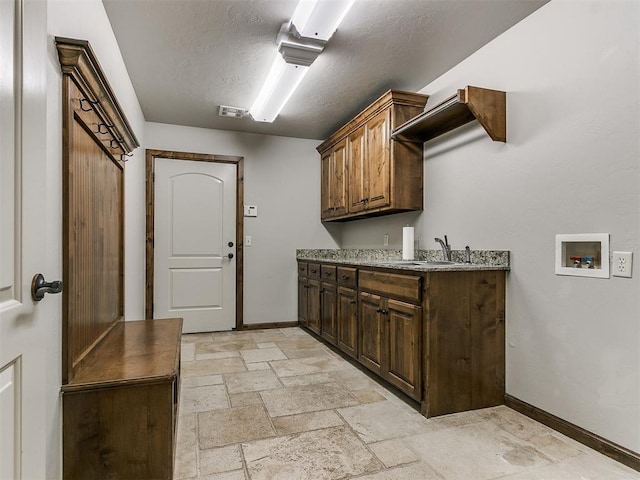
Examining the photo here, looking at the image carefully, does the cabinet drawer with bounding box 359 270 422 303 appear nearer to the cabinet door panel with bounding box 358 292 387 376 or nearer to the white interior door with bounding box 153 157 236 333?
the cabinet door panel with bounding box 358 292 387 376

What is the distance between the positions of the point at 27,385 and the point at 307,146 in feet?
14.0

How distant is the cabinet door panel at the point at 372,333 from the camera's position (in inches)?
107

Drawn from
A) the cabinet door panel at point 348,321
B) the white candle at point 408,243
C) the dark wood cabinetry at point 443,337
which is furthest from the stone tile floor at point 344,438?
the white candle at point 408,243

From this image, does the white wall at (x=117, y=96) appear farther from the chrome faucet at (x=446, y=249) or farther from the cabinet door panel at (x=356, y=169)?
the chrome faucet at (x=446, y=249)

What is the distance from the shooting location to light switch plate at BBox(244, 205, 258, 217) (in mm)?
4598

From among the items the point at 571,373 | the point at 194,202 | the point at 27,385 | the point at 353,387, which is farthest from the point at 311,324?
the point at 27,385

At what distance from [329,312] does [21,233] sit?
9.74 ft

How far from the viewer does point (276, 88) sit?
3.08 meters

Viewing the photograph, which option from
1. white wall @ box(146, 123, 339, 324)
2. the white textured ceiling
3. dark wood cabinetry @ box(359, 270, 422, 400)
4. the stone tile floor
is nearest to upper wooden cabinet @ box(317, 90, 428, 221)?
the white textured ceiling

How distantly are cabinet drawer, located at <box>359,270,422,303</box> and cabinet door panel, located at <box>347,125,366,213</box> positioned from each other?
3.17 ft

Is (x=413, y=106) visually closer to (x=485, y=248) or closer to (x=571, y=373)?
(x=485, y=248)

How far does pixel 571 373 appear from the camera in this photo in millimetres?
2029

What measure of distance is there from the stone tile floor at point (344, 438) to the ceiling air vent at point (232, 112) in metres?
2.54

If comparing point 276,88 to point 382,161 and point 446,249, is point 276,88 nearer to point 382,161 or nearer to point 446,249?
point 382,161
